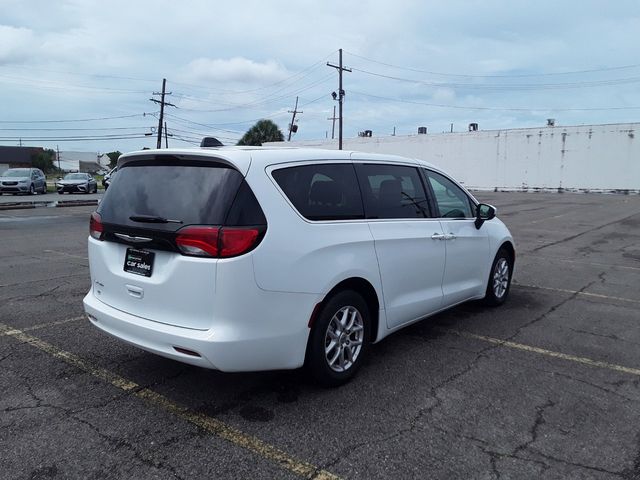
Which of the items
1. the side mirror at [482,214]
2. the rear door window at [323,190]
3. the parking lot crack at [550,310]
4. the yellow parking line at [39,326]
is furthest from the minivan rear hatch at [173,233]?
the parking lot crack at [550,310]

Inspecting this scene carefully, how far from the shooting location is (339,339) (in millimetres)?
3852

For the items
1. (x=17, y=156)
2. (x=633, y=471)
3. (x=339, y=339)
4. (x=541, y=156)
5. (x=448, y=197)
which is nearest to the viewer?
(x=633, y=471)

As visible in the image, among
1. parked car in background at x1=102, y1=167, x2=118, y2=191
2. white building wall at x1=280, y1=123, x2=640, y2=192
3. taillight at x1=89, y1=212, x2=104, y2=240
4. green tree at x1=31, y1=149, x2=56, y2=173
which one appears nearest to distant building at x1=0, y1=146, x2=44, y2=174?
green tree at x1=31, y1=149, x2=56, y2=173

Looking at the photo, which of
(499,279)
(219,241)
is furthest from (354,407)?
(499,279)

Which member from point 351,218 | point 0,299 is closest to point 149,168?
point 351,218

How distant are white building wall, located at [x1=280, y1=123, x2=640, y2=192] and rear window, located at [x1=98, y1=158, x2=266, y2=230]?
41.0m

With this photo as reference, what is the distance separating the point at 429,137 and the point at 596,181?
50.0 ft

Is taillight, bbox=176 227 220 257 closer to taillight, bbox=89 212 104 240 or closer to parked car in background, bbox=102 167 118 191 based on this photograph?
taillight, bbox=89 212 104 240

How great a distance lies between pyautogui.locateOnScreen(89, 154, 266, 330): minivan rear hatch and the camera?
3.24 meters

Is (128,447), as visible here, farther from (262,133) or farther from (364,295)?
(262,133)

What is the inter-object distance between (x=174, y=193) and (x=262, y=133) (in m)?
59.2

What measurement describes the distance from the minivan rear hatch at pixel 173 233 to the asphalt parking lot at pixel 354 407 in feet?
2.30

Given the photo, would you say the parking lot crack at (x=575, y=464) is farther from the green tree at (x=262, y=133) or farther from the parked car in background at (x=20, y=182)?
the green tree at (x=262, y=133)

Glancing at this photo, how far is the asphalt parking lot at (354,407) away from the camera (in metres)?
2.92
